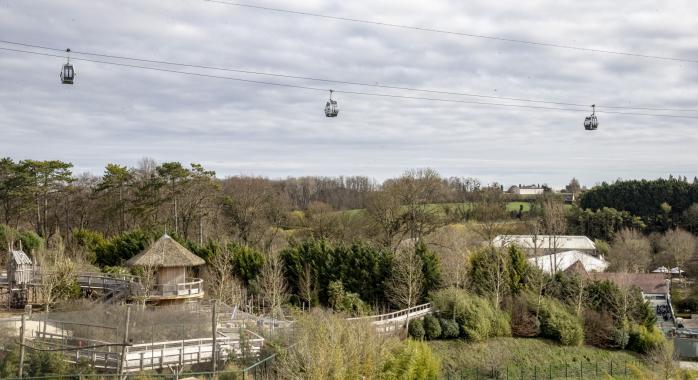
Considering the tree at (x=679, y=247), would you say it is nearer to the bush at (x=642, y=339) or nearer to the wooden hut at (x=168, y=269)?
the bush at (x=642, y=339)

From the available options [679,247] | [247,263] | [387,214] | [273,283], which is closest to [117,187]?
[247,263]

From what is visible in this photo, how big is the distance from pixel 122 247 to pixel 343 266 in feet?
58.5

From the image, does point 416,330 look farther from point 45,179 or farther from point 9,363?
point 45,179

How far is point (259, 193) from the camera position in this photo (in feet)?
208

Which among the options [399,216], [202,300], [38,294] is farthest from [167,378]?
[399,216]

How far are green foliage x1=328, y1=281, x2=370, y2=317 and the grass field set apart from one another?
15.5 feet

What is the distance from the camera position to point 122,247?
160ft

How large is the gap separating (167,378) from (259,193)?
139 ft

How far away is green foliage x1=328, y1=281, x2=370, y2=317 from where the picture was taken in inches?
1458

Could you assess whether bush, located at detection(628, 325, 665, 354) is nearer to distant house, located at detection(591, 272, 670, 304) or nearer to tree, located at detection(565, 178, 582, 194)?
distant house, located at detection(591, 272, 670, 304)

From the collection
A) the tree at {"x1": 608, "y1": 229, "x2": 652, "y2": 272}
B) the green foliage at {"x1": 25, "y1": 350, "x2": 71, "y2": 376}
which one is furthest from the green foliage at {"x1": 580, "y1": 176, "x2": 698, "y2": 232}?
the green foliage at {"x1": 25, "y1": 350, "x2": 71, "y2": 376}

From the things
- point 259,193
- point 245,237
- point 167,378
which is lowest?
point 167,378

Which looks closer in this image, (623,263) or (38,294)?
(38,294)

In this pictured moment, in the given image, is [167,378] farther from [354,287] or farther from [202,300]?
[354,287]
